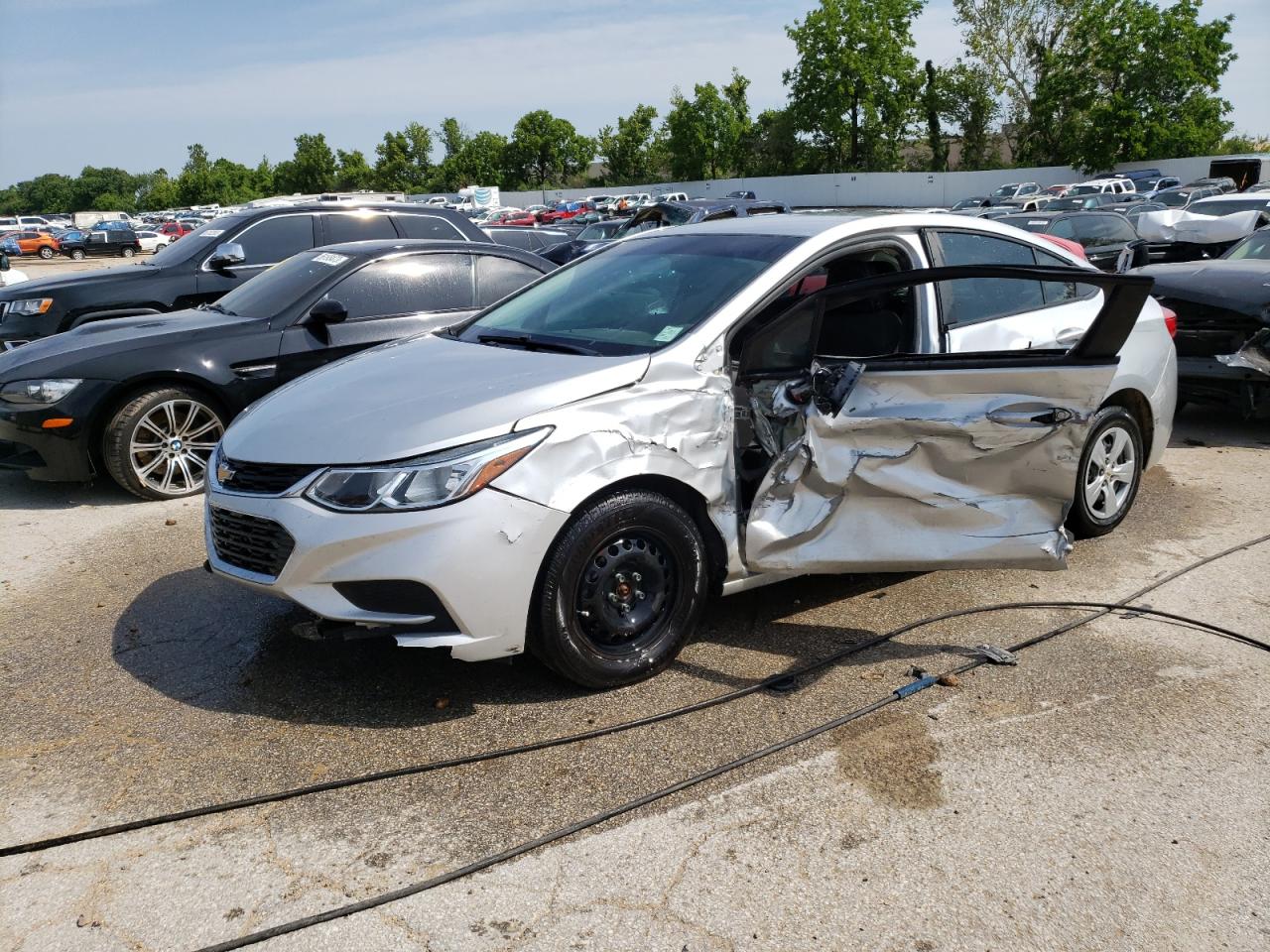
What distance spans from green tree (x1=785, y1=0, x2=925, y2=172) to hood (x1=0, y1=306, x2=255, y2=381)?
234ft

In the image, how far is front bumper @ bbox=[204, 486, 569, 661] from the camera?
3.38 metres

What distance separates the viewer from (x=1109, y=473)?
5410 mm

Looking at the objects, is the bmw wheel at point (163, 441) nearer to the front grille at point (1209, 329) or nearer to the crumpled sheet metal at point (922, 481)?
the crumpled sheet metal at point (922, 481)

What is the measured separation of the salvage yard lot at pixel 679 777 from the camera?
2.68 metres

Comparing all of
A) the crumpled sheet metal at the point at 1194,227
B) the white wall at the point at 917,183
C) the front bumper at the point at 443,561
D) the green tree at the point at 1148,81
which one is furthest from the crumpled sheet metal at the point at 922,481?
the green tree at the point at 1148,81

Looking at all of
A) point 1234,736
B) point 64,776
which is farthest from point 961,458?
point 64,776

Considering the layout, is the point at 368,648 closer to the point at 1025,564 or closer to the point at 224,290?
the point at 1025,564

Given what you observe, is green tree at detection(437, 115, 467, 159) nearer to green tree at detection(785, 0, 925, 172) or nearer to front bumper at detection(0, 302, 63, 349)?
green tree at detection(785, 0, 925, 172)

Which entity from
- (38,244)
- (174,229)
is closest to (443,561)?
(38,244)

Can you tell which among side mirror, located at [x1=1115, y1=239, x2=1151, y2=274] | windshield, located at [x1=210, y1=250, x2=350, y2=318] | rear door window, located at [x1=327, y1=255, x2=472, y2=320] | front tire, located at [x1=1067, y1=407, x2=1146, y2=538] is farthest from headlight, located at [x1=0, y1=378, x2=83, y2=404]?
side mirror, located at [x1=1115, y1=239, x2=1151, y2=274]

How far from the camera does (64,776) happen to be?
134 inches

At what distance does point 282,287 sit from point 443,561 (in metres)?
4.48

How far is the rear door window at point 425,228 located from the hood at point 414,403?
5.32m

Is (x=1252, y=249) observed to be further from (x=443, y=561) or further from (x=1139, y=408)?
(x=443, y=561)
